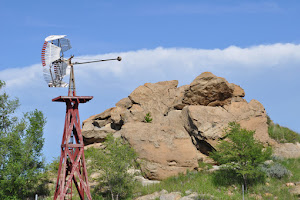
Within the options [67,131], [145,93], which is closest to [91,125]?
[145,93]

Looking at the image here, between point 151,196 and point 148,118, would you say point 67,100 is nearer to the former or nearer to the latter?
point 151,196

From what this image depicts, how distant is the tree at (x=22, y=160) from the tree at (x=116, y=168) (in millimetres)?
5629

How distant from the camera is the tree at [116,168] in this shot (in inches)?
1170

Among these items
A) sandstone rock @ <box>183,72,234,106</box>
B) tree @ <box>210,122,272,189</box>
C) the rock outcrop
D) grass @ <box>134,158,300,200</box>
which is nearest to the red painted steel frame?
grass @ <box>134,158,300,200</box>

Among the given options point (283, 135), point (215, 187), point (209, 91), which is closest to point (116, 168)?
point (215, 187)

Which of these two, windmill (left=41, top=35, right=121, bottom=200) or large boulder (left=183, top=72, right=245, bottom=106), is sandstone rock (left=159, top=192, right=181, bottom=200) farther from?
large boulder (left=183, top=72, right=245, bottom=106)

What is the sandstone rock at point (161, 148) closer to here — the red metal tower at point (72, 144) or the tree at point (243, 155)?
the tree at point (243, 155)

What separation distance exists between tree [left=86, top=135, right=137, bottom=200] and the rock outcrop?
3.39m

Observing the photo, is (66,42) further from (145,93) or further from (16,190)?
(145,93)

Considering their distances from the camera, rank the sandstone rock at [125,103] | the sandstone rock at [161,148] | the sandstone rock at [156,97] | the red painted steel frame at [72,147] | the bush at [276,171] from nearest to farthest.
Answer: the red painted steel frame at [72,147] → the bush at [276,171] → the sandstone rock at [161,148] → the sandstone rock at [156,97] → the sandstone rock at [125,103]

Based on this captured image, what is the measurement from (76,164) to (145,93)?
2137 cm

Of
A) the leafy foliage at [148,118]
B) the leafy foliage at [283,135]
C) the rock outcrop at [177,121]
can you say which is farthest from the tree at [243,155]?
the leafy foliage at [148,118]

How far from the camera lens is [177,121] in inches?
1566

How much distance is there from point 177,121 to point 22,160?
52.2 feet
